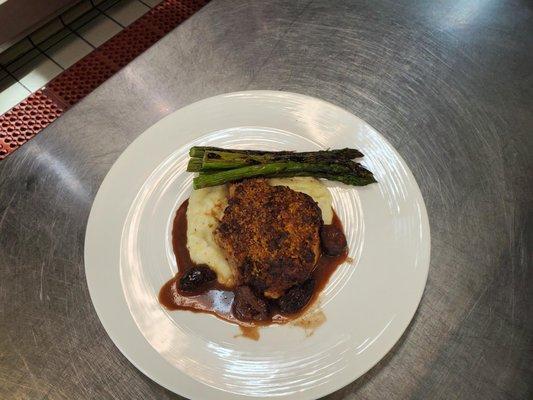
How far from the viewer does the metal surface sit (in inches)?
116

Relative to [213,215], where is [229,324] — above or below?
below

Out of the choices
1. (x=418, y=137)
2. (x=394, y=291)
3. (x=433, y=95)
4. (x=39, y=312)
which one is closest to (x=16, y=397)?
(x=39, y=312)

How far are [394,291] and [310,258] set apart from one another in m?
0.56

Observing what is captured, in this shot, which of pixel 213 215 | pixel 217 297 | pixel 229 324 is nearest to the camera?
pixel 229 324

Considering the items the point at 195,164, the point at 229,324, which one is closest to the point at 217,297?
the point at 229,324

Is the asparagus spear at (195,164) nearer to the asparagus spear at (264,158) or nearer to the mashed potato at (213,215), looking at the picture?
the asparagus spear at (264,158)

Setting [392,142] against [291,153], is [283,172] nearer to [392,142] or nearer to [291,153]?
[291,153]

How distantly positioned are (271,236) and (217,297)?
0.52 metres

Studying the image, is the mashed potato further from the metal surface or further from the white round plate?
the metal surface

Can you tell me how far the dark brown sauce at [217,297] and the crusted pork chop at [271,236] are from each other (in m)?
0.10

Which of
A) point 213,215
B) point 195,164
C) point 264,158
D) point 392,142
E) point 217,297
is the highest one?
point 392,142

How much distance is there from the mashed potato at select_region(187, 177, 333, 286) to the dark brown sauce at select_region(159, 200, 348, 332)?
0.24 feet

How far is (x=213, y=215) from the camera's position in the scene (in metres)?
3.12

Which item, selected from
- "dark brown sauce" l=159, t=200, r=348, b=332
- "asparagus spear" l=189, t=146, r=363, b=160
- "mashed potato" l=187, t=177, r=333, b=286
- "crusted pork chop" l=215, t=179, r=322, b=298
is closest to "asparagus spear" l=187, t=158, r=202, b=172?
"asparagus spear" l=189, t=146, r=363, b=160
